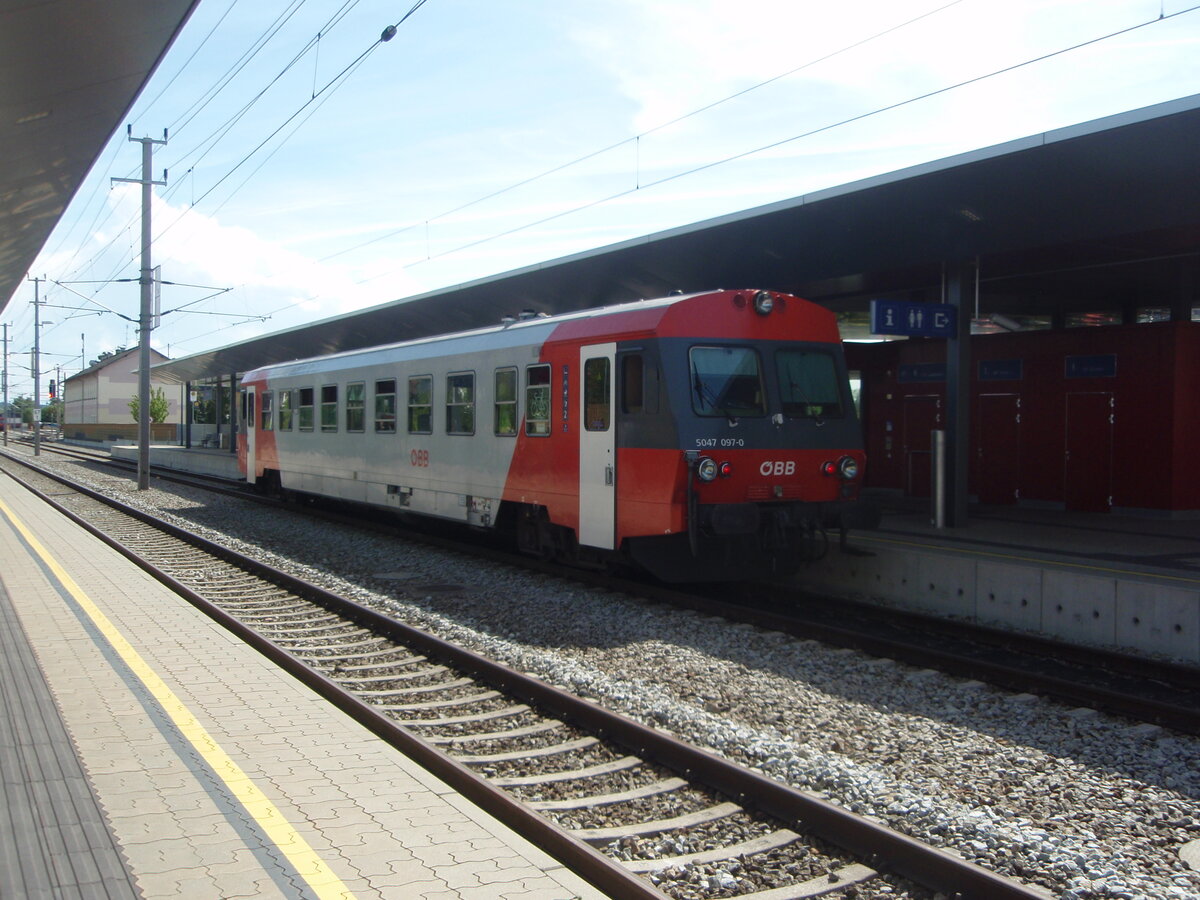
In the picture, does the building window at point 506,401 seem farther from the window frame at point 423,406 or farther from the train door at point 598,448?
the window frame at point 423,406

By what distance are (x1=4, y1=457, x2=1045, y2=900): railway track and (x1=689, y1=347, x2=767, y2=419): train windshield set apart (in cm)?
352

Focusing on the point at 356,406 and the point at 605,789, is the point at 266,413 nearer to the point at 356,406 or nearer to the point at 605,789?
the point at 356,406

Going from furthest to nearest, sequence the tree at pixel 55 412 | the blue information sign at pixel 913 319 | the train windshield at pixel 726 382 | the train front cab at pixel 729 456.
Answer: the tree at pixel 55 412, the blue information sign at pixel 913 319, the train windshield at pixel 726 382, the train front cab at pixel 729 456

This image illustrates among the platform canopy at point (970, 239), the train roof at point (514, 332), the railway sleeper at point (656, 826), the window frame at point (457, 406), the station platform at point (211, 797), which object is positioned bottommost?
the railway sleeper at point (656, 826)

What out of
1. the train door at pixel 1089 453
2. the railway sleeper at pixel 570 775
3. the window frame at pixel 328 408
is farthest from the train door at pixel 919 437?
the railway sleeper at pixel 570 775

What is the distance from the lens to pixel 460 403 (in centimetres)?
1355

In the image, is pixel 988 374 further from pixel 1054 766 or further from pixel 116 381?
pixel 116 381

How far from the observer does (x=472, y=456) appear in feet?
43.2

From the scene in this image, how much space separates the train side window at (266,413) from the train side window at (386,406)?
617cm

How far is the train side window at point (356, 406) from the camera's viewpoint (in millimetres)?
16797

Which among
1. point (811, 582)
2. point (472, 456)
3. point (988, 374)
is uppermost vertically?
point (988, 374)

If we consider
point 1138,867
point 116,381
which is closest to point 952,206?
point 1138,867

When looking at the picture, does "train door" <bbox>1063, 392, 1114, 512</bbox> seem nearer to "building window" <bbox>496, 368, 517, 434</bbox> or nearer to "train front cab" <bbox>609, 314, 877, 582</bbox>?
"train front cab" <bbox>609, 314, 877, 582</bbox>

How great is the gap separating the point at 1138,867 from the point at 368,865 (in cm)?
316
